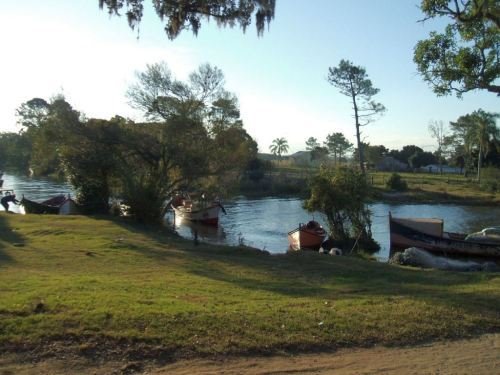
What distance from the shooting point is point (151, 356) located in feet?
21.1

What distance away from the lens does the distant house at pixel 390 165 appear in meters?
114

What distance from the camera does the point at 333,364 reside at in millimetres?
6457

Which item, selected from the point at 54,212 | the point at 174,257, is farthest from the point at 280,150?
the point at 174,257

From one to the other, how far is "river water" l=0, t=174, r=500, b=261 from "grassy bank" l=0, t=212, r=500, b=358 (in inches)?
461

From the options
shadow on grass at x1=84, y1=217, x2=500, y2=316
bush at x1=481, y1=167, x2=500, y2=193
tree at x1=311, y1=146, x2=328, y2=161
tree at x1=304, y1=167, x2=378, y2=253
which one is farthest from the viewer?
tree at x1=311, y1=146, x2=328, y2=161

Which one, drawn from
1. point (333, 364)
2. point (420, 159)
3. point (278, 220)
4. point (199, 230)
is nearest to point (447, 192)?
point (278, 220)

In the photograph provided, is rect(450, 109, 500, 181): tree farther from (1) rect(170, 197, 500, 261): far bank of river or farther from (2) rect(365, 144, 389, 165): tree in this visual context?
(1) rect(170, 197, 500, 261): far bank of river

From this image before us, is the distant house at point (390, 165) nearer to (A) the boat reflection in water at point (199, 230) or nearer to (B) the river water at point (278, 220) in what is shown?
(B) the river water at point (278, 220)

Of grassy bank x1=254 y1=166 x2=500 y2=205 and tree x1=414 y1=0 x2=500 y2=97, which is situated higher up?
tree x1=414 y1=0 x2=500 y2=97

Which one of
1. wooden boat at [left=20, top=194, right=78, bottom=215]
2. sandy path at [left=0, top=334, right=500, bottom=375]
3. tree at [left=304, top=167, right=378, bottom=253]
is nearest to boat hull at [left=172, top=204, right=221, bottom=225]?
wooden boat at [left=20, top=194, right=78, bottom=215]

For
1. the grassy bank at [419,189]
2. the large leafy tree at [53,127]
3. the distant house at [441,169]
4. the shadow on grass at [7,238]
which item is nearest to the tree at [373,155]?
the distant house at [441,169]

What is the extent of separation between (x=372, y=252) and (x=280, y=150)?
13470 cm

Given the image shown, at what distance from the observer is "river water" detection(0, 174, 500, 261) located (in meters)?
34.8

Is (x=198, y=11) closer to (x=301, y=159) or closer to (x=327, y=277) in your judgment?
(x=327, y=277)
